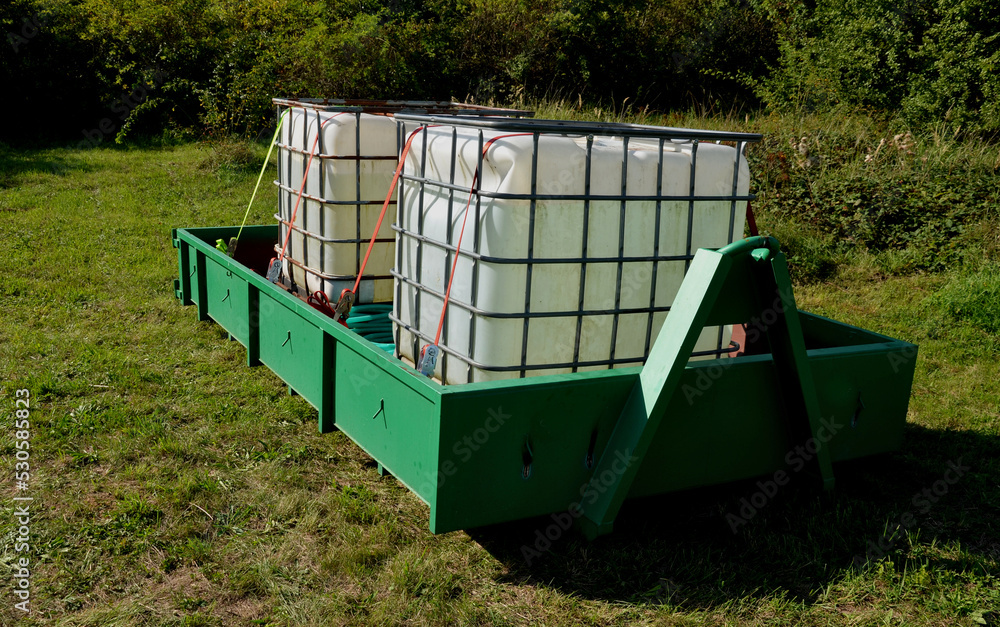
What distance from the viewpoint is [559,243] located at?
10.5 ft

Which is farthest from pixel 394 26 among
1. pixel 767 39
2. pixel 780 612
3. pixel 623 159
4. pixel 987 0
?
pixel 780 612

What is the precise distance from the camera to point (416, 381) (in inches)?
112

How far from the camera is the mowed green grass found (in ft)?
9.50

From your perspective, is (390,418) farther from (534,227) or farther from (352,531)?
(534,227)

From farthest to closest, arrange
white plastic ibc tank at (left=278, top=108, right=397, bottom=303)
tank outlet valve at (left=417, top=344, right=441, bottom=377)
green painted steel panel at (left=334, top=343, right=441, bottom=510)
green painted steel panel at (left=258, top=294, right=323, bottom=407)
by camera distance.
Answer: white plastic ibc tank at (left=278, top=108, right=397, bottom=303), green painted steel panel at (left=258, top=294, right=323, bottom=407), tank outlet valve at (left=417, top=344, right=441, bottom=377), green painted steel panel at (left=334, top=343, right=441, bottom=510)

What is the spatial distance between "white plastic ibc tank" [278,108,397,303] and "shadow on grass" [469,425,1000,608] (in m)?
1.79

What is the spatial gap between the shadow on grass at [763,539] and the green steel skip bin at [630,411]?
20cm

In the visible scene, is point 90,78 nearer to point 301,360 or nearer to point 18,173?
point 18,173

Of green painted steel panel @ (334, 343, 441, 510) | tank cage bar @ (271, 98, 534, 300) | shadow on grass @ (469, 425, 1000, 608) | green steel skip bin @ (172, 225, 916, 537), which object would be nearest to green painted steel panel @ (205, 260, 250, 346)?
tank cage bar @ (271, 98, 534, 300)

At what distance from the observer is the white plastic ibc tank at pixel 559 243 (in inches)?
123

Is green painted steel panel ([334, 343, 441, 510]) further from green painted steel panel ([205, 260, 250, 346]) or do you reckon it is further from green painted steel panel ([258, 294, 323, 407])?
green painted steel panel ([205, 260, 250, 346])

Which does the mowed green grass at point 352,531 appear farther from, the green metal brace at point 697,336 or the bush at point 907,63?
the bush at point 907,63

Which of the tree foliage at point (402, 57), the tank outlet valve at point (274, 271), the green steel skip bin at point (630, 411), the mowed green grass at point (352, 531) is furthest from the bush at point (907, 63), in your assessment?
the tank outlet valve at point (274, 271)

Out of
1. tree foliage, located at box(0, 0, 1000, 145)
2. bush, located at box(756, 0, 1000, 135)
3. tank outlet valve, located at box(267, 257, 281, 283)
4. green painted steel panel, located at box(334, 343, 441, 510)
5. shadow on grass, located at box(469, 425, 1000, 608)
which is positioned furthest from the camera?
tree foliage, located at box(0, 0, 1000, 145)
